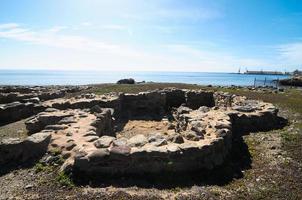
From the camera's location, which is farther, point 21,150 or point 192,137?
point 192,137

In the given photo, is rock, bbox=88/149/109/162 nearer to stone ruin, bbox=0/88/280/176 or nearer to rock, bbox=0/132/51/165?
stone ruin, bbox=0/88/280/176

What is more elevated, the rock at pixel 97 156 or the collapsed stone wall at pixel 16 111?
the rock at pixel 97 156

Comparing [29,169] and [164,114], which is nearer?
[29,169]

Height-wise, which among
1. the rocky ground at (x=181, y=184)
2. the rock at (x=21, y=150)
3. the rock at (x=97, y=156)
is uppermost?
the rock at (x=97, y=156)

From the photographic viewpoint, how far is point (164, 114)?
2586 cm

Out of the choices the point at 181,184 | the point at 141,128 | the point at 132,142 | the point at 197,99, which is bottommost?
the point at 141,128

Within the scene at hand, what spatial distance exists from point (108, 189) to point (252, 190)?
4510 mm

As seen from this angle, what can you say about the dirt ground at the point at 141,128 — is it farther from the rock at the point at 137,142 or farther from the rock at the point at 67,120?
the rock at the point at 137,142

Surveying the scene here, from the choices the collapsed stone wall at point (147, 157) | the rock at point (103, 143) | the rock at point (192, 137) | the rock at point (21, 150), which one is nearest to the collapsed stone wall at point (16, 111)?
the rock at point (21, 150)

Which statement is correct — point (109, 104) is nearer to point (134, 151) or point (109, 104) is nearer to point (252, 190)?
point (134, 151)

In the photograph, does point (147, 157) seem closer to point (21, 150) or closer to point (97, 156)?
point (97, 156)

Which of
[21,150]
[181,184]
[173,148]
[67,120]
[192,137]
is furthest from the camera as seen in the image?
[67,120]

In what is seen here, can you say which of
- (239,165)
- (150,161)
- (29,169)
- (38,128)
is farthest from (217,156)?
(38,128)

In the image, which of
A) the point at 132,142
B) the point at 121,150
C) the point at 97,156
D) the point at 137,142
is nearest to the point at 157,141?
the point at 137,142
